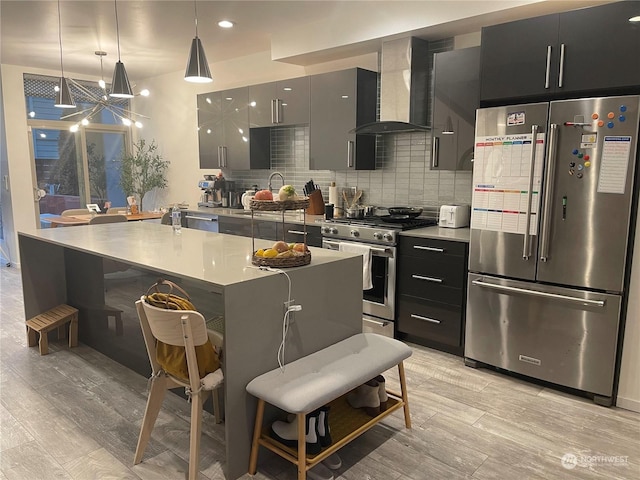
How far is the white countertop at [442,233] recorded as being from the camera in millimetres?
3398

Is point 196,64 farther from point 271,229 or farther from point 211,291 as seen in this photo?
point 271,229

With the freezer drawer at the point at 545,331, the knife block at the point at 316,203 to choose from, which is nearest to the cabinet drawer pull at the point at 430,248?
the freezer drawer at the point at 545,331

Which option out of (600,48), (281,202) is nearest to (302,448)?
(281,202)

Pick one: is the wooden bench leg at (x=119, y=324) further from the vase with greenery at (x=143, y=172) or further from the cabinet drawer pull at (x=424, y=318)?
the vase with greenery at (x=143, y=172)

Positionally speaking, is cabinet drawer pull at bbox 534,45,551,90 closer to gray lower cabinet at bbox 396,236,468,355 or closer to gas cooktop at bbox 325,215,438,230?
gray lower cabinet at bbox 396,236,468,355

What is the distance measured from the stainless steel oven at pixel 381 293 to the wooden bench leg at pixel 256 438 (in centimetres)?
177

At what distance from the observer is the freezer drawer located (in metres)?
2.75

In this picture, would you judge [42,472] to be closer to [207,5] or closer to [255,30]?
[207,5]

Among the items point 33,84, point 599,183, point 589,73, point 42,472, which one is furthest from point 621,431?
point 33,84

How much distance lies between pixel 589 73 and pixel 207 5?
3.03 meters

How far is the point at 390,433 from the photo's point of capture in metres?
2.50

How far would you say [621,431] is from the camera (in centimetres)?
253

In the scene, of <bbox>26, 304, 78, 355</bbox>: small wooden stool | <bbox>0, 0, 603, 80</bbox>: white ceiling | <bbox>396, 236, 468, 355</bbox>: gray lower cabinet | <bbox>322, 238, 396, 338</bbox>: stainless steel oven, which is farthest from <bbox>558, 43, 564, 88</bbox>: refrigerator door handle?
<bbox>26, 304, 78, 355</bbox>: small wooden stool

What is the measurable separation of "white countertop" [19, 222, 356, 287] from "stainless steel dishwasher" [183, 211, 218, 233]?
1.38 metres
